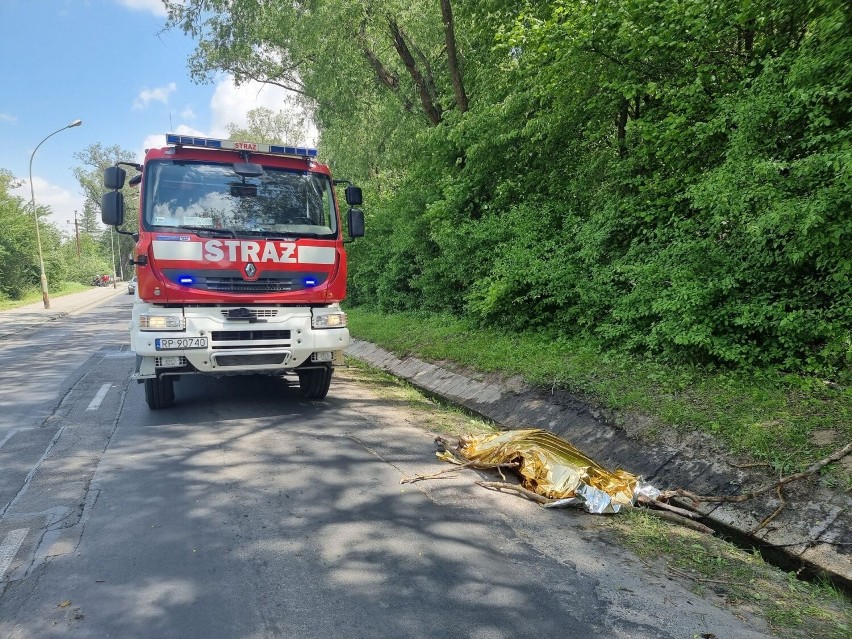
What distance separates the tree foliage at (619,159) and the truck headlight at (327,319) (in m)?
3.34

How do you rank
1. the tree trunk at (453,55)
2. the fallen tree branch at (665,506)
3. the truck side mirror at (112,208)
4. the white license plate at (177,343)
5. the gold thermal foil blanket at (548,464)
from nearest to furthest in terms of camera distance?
1. the fallen tree branch at (665,506)
2. the gold thermal foil blanket at (548,464)
3. the white license plate at (177,343)
4. the truck side mirror at (112,208)
5. the tree trunk at (453,55)

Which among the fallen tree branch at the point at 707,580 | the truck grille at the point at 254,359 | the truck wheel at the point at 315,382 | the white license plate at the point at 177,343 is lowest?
the fallen tree branch at the point at 707,580

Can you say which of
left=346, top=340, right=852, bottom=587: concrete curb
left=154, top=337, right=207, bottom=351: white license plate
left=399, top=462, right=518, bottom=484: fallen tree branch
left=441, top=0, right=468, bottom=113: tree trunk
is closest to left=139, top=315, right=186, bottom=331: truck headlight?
left=154, top=337, right=207, bottom=351: white license plate

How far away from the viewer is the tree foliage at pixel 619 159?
5.59 metres

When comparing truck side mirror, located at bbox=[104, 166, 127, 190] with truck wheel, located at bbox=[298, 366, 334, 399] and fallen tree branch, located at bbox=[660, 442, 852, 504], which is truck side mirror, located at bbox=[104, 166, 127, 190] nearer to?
truck wheel, located at bbox=[298, 366, 334, 399]

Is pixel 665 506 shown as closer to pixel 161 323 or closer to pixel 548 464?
pixel 548 464

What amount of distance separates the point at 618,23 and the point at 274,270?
577 centimetres

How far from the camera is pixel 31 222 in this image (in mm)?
Result: 41125

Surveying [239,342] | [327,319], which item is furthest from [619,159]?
[239,342]

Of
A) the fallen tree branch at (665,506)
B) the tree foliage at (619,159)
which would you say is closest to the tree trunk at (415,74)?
the tree foliage at (619,159)

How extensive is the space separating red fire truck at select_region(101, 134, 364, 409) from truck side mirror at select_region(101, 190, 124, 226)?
0.04 ft

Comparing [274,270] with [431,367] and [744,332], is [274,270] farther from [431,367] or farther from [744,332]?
[744,332]

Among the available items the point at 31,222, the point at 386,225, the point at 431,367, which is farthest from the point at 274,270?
the point at 31,222

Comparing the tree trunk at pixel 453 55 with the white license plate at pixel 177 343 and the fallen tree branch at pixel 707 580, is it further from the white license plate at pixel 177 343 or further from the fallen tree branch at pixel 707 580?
the fallen tree branch at pixel 707 580
